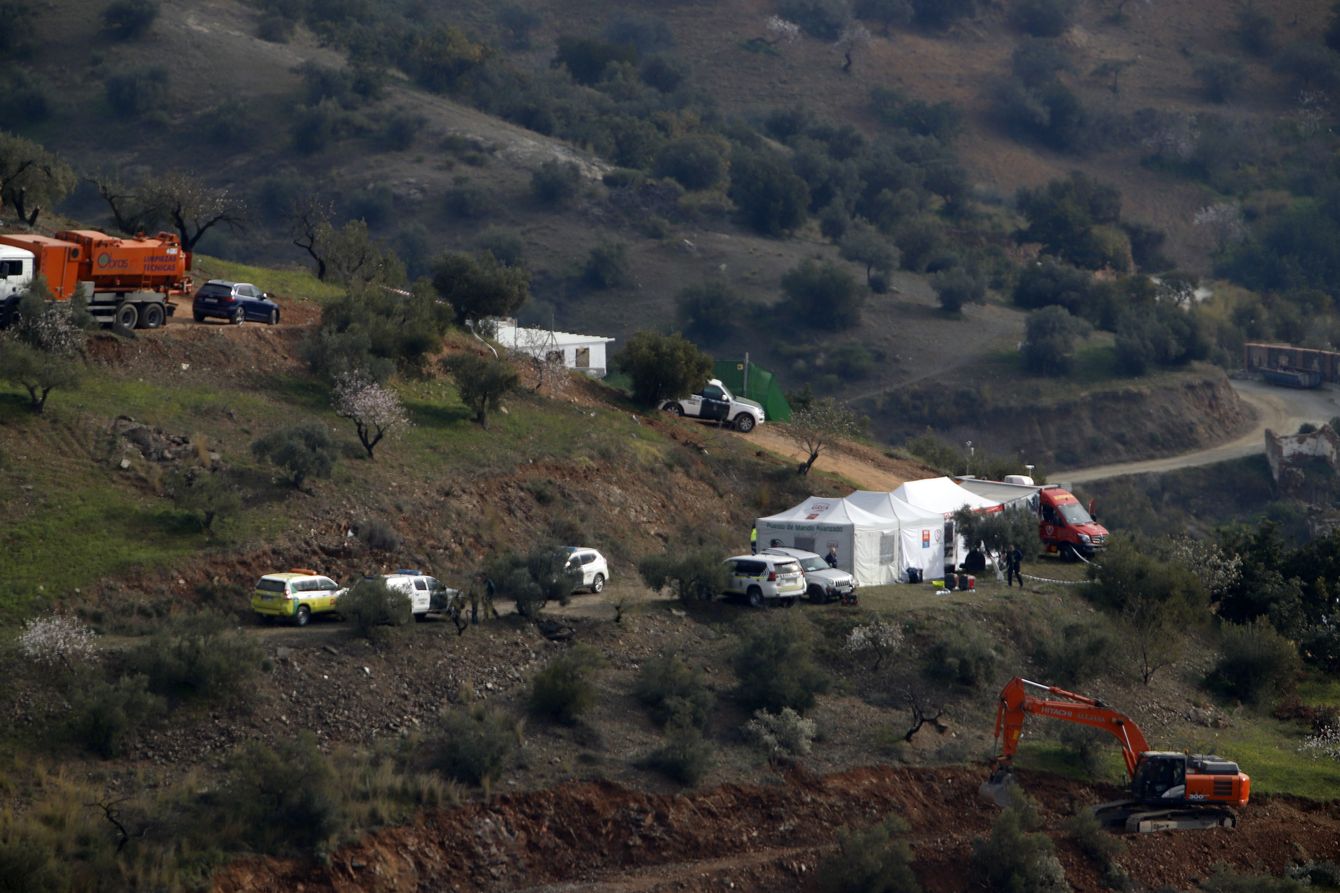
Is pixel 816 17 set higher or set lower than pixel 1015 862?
higher

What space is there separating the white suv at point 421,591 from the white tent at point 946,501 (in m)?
15.3

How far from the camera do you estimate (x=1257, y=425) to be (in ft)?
292

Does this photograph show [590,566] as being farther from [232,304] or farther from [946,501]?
[232,304]

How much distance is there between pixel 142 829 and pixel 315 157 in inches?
3009

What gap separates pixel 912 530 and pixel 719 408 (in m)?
11.4

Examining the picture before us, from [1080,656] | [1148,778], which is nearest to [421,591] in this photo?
[1148,778]

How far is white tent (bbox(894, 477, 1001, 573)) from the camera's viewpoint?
4431cm

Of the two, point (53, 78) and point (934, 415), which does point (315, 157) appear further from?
point (934, 415)

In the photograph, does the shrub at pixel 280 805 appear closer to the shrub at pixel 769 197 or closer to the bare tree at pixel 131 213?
the bare tree at pixel 131 213

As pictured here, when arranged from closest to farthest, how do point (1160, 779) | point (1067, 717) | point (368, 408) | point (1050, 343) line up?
1. point (1160, 779)
2. point (1067, 717)
3. point (368, 408)
4. point (1050, 343)

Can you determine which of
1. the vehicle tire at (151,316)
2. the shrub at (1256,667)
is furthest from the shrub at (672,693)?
the vehicle tire at (151,316)

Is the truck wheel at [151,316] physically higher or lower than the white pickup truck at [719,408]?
higher

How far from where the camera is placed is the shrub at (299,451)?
35.9 m

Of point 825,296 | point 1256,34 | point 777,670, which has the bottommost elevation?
point 777,670
